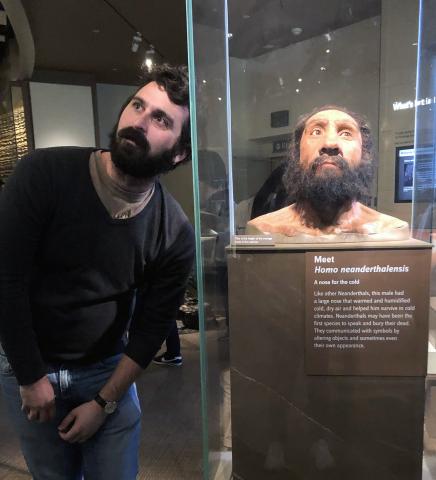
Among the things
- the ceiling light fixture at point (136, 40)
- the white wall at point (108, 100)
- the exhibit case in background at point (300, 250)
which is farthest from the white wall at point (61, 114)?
the exhibit case in background at point (300, 250)

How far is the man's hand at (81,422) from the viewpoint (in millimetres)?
883

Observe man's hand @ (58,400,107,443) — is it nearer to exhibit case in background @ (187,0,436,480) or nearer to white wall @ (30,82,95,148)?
exhibit case in background @ (187,0,436,480)

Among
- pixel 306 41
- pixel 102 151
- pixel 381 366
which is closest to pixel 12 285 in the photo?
pixel 102 151

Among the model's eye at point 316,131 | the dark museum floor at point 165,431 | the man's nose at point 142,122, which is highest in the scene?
the man's nose at point 142,122

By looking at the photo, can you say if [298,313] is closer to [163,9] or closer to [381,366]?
[381,366]

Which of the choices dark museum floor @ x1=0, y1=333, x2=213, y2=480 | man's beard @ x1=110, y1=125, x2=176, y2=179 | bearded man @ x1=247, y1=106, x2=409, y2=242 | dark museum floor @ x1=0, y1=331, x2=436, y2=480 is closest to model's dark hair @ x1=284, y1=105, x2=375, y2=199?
bearded man @ x1=247, y1=106, x2=409, y2=242

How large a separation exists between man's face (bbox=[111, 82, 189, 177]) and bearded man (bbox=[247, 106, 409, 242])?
292 millimetres

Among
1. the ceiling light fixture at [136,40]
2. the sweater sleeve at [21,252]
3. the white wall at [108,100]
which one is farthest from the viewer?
the white wall at [108,100]

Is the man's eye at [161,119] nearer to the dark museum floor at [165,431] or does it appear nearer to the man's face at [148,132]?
the man's face at [148,132]

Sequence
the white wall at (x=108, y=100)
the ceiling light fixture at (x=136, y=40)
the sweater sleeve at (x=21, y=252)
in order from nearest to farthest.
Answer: the sweater sleeve at (x=21, y=252) → the ceiling light fixture at (x=136, y=40) → the white wall at (x=108, y=100)

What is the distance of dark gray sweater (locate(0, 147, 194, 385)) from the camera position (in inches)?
32.1

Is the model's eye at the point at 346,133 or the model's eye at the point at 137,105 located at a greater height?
the model's eye at the point at 137,105

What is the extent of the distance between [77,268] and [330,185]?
2.04 ft

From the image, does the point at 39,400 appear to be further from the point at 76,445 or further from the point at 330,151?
the point at 330,151
